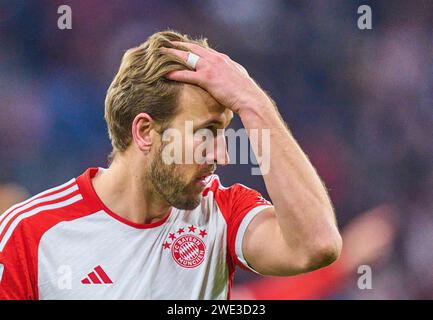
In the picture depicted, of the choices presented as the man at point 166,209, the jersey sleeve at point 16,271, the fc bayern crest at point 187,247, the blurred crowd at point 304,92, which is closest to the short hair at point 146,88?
the man at point 166,209

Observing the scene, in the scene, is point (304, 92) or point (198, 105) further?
point (304, 92)

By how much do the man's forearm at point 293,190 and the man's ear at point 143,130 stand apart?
0.47 meters

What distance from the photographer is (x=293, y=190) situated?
265 centimetres

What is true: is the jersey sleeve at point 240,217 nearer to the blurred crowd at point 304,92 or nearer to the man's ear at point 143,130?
the man's ear at point 143,130

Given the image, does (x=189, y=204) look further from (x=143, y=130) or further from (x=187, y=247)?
(x=143, y=130)

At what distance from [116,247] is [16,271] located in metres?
0.44

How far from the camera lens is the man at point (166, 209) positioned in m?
2.73

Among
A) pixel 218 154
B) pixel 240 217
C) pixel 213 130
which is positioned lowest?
pixel 240 217

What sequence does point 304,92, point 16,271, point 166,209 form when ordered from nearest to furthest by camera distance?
point 16,271, point 166,209, point 304,92

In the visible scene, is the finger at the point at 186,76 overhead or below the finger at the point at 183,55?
below

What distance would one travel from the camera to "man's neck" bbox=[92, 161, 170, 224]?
9.92 ft

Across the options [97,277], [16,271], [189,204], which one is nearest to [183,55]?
[189,204]

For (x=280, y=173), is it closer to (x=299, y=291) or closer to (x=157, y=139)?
(x=157, y=139)

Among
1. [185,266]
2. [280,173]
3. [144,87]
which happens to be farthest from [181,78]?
[185,266]
